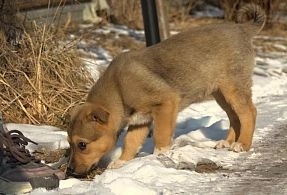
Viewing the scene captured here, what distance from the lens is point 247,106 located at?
6652mm

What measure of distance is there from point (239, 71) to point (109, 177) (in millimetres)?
1910

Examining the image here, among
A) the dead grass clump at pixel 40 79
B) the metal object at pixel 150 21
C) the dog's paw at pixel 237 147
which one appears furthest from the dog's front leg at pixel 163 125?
the metal object at pixel 150 21

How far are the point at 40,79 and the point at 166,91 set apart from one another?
7.36 ft

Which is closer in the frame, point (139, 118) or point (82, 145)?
point (82, 145)

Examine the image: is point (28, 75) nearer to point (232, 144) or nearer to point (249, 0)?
point (232, 144)

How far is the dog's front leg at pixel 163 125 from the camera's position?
627 cm

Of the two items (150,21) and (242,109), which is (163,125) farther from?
(150,21)

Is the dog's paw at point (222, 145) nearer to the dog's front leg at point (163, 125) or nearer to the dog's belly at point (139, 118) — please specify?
the dog's front leg at point (163, 125)

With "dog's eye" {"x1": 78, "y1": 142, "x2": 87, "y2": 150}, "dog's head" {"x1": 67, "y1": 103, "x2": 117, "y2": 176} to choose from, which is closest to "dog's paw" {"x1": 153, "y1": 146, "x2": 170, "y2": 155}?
"dog's head" {"x1": 67, "y1": 103, "x2": 117, "y2": 176}

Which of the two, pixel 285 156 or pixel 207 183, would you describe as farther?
pixel 285 156

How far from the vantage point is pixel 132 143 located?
6.44 m

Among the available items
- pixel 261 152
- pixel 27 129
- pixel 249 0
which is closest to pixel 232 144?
pixel 261 152

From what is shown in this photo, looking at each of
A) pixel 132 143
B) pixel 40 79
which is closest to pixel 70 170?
pixel 132 143

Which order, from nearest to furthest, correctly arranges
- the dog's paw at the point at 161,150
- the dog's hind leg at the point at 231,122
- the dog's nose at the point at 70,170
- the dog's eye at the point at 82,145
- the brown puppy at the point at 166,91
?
the dog's nose at the point at 70,170 → the dog's eye at the point at 82,145 → the brown puppy at the point at 166,91 → the dog's paw at the point at 161,150 → the dog's hind leg at the point at 231,122
